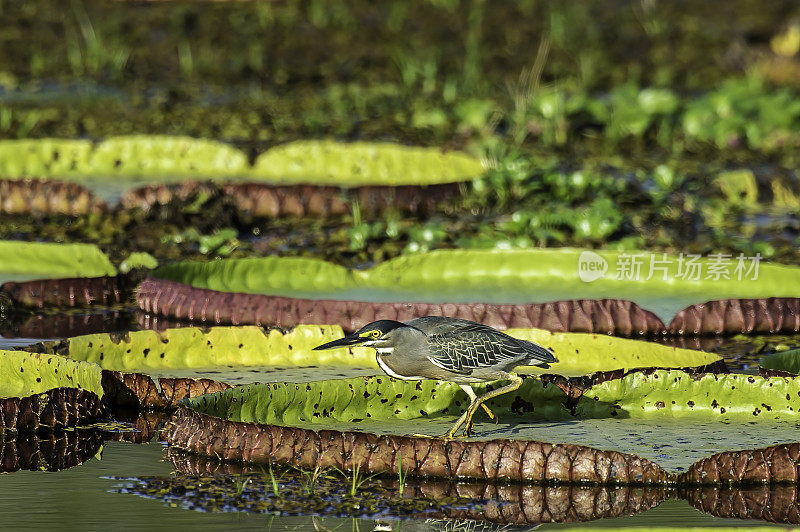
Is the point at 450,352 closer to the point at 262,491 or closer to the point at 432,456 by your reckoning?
the point at 432,456

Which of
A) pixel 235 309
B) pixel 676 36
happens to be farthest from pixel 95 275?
pixel 676 36

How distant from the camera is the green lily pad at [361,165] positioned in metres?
9.40

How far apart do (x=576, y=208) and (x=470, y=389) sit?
456 centimetres

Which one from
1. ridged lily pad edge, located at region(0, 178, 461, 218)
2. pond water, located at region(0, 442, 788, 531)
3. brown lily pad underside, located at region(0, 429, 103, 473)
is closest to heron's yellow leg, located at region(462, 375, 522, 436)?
pond water, located at region(0, 442, 788, 531)

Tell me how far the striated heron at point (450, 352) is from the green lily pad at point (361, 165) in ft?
15.7

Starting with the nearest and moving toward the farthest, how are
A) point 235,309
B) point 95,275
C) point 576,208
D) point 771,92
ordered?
point 235,309 → point 95,275 → point 576,208 → point 771,92

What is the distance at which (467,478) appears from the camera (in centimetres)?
427

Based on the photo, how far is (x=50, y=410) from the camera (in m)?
4.83

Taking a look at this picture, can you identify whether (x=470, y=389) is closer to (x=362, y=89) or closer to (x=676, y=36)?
(x=362, y=89)

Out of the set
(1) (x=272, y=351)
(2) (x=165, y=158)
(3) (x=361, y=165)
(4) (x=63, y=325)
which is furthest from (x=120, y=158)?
(1) (x=272, y=351)

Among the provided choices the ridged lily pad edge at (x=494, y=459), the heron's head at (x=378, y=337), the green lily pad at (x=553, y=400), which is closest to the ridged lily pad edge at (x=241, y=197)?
the green lily pad at (x=553, y=400)

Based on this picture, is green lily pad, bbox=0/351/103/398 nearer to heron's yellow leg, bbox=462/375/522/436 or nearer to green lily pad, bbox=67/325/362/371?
green lily pad, bbox=67/325/362/371

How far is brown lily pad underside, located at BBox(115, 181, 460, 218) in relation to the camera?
27.9ft

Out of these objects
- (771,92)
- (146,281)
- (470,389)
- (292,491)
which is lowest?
(292,491)
